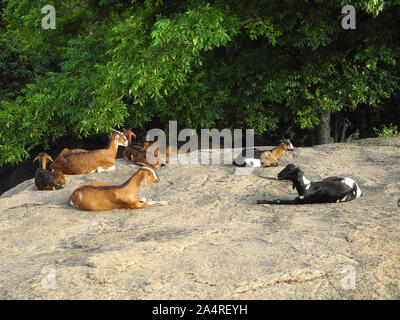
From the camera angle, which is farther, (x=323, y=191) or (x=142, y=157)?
(x=142, y=157)

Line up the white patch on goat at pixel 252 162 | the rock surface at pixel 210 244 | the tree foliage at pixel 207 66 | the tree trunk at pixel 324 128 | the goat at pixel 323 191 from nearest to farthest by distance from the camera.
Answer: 1. the rock surface at pixel 210 244
2. the goat at pixel 323 191
3. the white patch on goat at pixel 252 162
4. the tree foliage at pixel 207 66
5. the tree trunk at pixel 324 128

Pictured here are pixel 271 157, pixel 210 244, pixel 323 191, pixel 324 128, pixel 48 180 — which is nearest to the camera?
pixel 210 244

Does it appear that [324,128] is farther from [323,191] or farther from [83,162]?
[83,162]

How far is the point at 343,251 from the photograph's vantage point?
3820mm

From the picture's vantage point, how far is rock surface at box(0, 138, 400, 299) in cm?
324

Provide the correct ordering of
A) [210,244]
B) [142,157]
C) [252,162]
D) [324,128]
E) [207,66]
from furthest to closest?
[324,128] < [207,66] < [142,157] < [252,162] < [210,244]

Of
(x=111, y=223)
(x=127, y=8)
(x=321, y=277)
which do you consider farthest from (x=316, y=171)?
(x=127, y=8)

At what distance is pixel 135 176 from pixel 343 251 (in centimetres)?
312

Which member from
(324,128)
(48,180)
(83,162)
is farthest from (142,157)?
(324,128)

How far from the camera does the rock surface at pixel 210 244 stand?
10.6ft

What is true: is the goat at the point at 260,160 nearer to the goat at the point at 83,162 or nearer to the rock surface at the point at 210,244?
the rock surface at the point at 210,244

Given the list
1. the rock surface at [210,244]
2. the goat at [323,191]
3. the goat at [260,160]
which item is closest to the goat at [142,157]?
the rock surface at [210,244]

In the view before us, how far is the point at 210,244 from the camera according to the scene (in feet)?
13.6

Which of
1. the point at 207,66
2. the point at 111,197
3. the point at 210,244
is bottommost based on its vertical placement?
the point at 210,244
